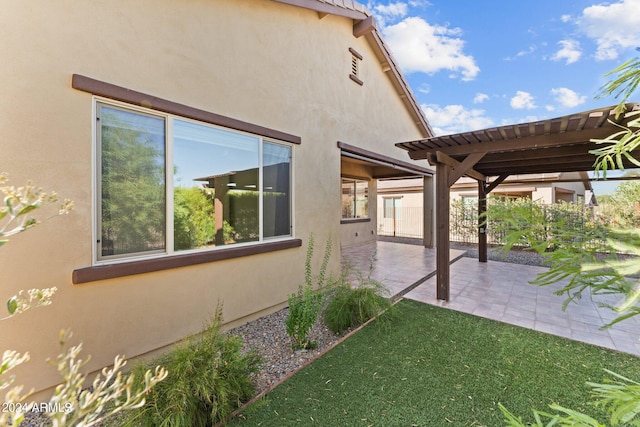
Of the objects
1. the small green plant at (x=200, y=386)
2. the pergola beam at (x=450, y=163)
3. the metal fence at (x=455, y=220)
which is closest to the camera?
the small green plant at (x=200, y=386)

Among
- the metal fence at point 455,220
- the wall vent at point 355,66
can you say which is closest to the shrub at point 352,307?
the metal fence at point 455,220

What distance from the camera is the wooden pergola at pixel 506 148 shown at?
4.27 m

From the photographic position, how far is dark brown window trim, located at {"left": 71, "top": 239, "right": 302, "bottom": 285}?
3117 millimetres

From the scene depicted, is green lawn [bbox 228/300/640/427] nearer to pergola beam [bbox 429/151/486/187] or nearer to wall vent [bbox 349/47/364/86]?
pergola beam [bbox 429/151/486/187]

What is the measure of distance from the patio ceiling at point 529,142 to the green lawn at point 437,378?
314cm

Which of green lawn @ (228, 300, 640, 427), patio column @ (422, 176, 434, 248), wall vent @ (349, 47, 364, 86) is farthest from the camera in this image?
patio column @ (422, 176, 434, 248)

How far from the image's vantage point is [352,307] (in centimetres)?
463

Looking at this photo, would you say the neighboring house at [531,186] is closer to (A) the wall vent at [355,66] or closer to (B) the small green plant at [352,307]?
(A) the wall vent at [355,66]

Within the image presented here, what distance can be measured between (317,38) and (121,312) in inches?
254

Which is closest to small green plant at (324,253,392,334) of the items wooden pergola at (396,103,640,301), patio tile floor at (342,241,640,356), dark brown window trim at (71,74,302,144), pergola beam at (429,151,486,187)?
patio tile floor at (342,241,640,356)

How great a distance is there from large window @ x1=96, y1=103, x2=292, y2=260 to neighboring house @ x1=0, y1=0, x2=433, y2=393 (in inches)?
Result: 0.7

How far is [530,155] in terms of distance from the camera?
609cm

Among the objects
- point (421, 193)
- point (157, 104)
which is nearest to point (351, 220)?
point (421, 193)

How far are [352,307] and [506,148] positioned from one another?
4.01 m
